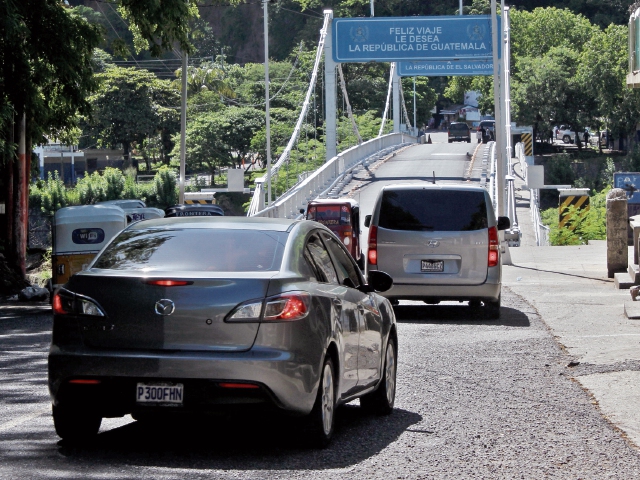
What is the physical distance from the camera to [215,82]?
77.9m

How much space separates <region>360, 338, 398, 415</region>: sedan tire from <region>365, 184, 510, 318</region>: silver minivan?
6.58m

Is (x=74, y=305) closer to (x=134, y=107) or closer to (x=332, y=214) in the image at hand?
(x=332, y=214)

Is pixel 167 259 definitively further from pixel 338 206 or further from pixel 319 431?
pixel 338 206

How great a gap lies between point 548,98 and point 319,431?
87.5 m

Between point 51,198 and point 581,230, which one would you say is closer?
point 581,230

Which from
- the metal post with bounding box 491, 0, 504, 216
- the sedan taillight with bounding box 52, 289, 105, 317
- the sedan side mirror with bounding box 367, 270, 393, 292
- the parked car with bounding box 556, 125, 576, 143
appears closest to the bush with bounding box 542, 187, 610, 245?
the metal post with bounding box 491, 0, 504, 216

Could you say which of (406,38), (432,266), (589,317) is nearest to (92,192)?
(406,38)

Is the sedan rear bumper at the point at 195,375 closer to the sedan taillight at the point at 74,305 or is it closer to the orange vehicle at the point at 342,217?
the sedan taillight at the point at 74,305

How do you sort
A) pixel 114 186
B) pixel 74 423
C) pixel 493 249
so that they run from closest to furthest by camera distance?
pixel 74 423 → pixel 493 249 → pixel 114 186

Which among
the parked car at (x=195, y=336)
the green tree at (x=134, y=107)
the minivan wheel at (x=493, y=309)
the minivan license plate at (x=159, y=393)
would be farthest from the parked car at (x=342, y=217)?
the green tree at (x=134, y=107)

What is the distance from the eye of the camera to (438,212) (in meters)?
15.1

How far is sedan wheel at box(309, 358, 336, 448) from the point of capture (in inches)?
261

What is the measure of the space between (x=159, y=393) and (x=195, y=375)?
25 centimetres

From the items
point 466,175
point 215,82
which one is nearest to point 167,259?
point 466,175
